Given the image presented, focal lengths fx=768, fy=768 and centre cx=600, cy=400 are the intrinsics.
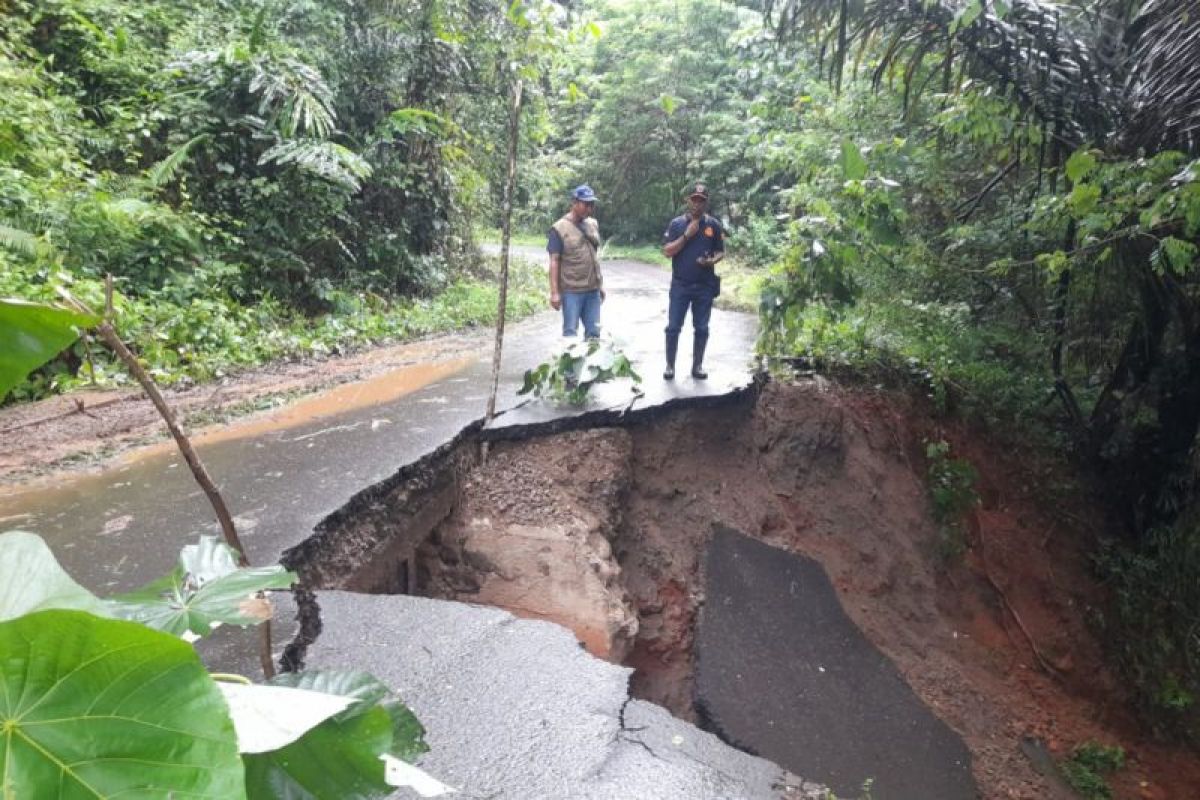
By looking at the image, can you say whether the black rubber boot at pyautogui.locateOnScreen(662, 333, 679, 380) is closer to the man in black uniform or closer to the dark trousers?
the man in black uniform

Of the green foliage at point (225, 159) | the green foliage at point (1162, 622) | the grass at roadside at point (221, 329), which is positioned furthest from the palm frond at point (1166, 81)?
the grass at roadside at point (221, 329)

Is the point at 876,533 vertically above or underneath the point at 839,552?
above

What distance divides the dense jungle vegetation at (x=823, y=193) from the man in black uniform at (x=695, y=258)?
1.60ft

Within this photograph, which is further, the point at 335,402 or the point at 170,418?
the point at 335,402

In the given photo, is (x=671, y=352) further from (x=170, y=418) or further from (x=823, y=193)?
(x=170, y=418)

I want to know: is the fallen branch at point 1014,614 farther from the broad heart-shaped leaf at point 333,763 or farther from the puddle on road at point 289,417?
the broad heart-shaped leaf at point 333,763

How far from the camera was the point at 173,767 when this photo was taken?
623mm

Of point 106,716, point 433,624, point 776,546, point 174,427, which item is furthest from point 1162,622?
point 106,716

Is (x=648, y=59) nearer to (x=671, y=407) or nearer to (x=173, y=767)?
(x=671, y=407)

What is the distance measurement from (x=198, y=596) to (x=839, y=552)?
20.2ft

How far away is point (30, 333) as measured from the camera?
31.7 inches

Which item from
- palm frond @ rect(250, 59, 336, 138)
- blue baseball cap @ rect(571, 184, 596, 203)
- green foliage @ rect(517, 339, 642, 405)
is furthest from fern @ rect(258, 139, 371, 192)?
green foliage @ rect(517, 339, 642, 405)

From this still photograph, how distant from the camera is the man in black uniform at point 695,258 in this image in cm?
643

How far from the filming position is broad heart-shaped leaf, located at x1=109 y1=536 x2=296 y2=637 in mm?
1083
